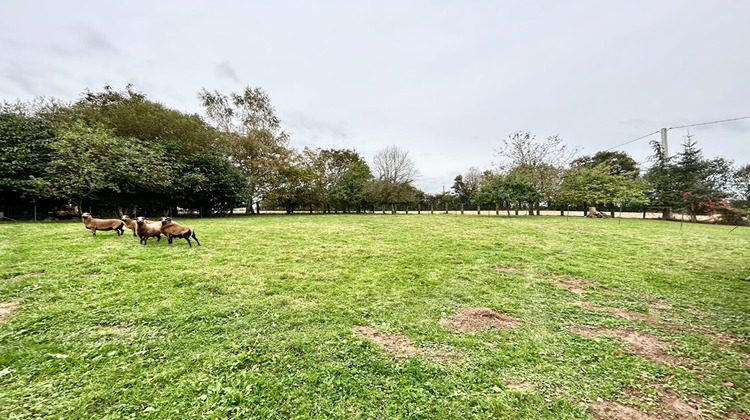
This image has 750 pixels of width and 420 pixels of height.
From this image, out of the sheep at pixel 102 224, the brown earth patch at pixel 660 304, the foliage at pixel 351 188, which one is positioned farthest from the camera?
the foliage at pixel 351 188

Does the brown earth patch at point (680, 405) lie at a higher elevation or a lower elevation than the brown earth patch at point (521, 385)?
lower

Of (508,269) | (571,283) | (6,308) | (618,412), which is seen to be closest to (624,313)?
(571,283)

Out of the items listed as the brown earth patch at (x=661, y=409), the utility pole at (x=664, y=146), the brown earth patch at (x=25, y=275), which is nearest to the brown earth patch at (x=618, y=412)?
the brown earth patch at (x=661, y=409)

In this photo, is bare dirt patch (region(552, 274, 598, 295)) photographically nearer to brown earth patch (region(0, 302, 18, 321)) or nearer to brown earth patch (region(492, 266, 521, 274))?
brown earth patch (region(492, 266, 521, 274))

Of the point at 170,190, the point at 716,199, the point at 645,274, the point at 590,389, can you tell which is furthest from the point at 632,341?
the point at 716,199

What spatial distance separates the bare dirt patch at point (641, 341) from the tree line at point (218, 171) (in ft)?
28.0

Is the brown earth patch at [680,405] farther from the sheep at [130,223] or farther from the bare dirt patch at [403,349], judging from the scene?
the sheep at [130,223]

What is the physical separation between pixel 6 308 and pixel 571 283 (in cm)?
944

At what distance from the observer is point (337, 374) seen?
7.91ft

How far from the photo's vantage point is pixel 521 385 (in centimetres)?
229

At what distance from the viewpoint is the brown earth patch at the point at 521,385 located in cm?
224

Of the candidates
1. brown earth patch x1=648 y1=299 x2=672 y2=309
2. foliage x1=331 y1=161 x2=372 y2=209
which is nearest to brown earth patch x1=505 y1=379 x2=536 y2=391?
brown earth patch x1=648 y1=299 x2=672 y2=309

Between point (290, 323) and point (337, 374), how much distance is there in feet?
4.02

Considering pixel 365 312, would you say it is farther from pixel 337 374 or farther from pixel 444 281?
pixel 444 281
